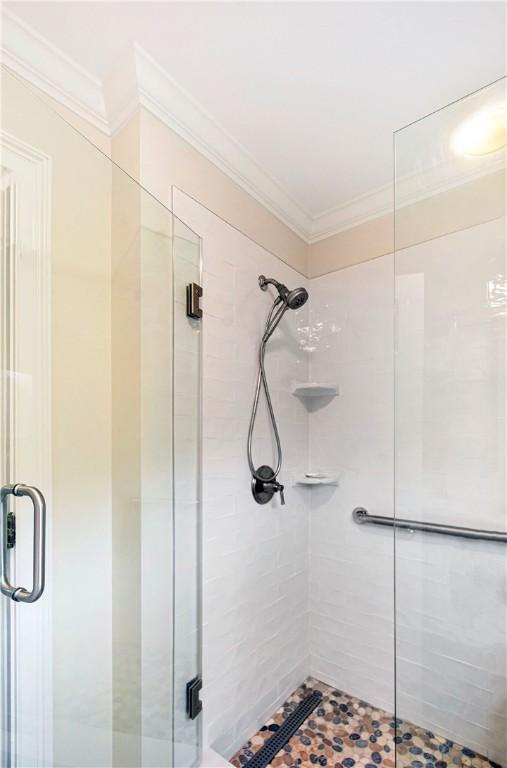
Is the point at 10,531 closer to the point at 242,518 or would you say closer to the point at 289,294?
the point at 242,518

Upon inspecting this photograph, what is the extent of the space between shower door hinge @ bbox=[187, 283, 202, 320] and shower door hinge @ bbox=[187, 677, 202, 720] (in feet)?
4.09

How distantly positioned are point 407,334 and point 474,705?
1413 millimetres

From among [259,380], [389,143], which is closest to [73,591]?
[259,380]

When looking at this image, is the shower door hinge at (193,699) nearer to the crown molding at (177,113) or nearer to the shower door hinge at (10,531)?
the shower door hinge at (10,531)

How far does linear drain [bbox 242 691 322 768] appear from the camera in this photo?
4.80 feet

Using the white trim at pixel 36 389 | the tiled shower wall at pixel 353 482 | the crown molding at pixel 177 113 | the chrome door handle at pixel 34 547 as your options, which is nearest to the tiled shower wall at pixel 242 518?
the tiled shower wall at pixel 353 482

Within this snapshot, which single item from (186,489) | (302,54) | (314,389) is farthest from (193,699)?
(302,54)

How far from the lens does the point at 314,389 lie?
190 centimetres

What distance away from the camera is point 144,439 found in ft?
4.06

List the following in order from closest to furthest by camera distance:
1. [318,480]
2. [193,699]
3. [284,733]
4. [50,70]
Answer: [50,70], [193,699], [284,733], [318,480]

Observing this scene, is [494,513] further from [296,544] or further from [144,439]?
[144,439]

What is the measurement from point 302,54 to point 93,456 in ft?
4.61

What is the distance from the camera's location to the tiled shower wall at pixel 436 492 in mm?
1437

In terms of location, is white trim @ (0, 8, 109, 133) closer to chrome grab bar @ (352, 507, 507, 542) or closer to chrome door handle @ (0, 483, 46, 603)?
chrome door handle @ (0, 483, 46, 603)
